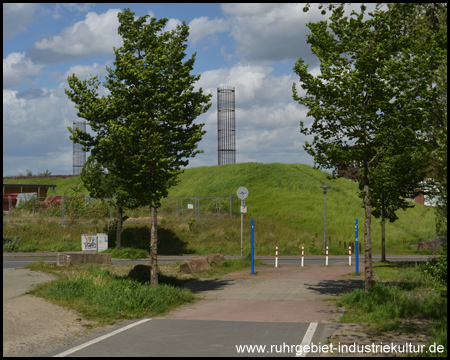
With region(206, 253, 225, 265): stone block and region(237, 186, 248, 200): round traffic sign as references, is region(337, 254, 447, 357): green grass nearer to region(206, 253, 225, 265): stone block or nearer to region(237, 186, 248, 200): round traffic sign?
region(206, 253, 225, 265): stone block

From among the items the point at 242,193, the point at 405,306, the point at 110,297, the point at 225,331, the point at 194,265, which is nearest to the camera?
the point at 225,331

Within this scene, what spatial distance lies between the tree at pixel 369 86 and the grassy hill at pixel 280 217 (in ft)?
26.8

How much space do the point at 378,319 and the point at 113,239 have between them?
26.1 m

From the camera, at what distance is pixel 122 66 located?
1475cm

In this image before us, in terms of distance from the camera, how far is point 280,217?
45.0 metres

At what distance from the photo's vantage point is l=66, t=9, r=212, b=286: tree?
14547 mm

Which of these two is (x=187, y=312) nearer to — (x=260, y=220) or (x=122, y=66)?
(x=122, y=66)

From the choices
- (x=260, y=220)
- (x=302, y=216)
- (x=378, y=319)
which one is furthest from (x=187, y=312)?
(x=302, y=216)

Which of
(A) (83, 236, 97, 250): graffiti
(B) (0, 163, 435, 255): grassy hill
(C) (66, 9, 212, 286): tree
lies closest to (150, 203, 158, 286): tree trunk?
(C) (66, 9, 212, 286): tree

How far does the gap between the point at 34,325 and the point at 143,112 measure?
6.44m

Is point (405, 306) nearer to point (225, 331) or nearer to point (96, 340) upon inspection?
point (225, 331)

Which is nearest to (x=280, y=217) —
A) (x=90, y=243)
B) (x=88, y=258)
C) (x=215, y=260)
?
(x=90, y=243)

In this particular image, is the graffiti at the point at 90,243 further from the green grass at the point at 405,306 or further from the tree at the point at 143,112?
the green grass at the point at 405,306

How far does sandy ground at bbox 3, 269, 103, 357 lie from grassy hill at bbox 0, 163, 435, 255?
47.4ft
